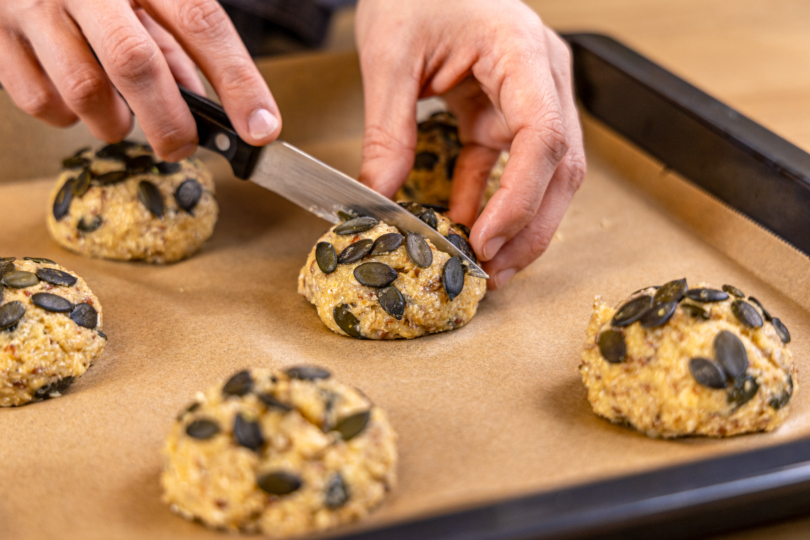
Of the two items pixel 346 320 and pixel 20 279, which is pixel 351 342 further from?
pixel 20 279

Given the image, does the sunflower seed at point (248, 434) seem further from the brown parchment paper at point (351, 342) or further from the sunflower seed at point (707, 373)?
the sunflower seed at point (707, 373)

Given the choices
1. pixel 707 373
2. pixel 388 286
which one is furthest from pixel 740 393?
pixel 388 286

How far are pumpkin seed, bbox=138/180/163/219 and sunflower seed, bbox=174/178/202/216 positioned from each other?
0.16 ft

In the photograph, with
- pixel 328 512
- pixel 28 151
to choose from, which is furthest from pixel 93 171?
pixel 328 512

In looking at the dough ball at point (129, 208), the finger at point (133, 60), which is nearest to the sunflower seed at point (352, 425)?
the finger at point (133, 60)

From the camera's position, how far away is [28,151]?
7.55 feet

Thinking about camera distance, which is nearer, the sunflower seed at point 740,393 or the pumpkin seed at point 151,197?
the sunflower seed at point 740,393

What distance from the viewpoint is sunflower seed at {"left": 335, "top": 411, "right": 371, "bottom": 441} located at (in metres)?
1.15

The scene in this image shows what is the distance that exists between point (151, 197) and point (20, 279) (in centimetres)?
47

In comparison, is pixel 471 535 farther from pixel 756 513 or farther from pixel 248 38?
pixel 248 38

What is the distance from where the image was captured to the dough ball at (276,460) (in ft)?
3.61

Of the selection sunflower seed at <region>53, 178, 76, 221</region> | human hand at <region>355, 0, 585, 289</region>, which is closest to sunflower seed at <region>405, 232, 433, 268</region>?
human hand at <region>355, 0, 585, 289</region>

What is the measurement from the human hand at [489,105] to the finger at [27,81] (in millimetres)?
834

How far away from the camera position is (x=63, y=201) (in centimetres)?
197
